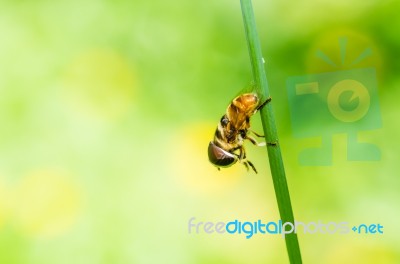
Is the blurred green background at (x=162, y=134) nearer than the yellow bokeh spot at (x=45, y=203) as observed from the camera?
Yes

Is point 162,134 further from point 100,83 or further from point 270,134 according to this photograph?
point 270,134

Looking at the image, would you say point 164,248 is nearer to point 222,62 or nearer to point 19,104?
point 222,62

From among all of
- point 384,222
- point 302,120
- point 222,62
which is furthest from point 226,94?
point 384,222

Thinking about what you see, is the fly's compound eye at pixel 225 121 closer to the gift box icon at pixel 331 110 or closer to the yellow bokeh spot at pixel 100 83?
the gift box icon at pixel 331 110

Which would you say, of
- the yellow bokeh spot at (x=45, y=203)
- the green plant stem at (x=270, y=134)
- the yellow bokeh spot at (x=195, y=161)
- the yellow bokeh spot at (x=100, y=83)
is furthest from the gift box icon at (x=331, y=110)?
the green plant stem at (x=270, y=134)

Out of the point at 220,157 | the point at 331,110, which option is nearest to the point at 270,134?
the point at 220,157

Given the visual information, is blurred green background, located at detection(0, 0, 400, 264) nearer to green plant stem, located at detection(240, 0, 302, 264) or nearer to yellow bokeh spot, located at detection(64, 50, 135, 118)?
yellow bokeh spot, located at detection(64, 50, 135, 118)

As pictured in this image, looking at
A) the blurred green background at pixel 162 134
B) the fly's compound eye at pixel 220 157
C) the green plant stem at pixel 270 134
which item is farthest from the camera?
the blurred green background at pixel 162 134
